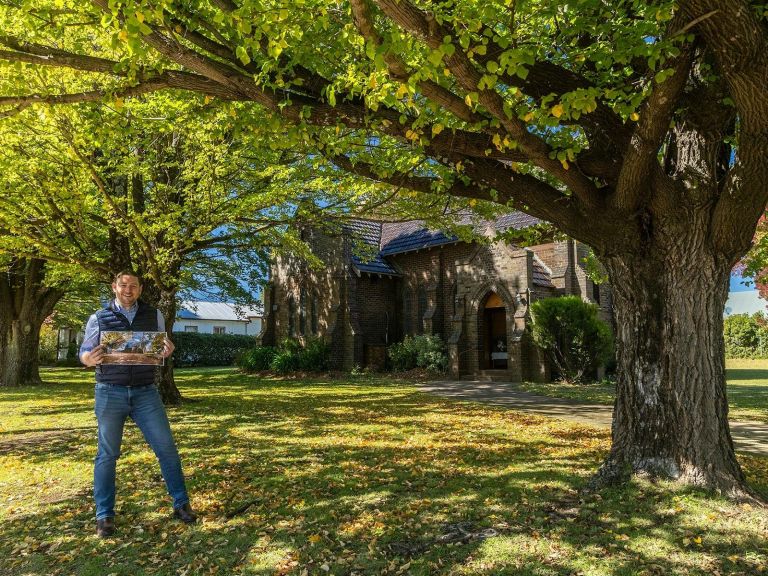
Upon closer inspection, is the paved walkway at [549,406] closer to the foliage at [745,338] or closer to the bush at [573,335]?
the bush at [573,335]

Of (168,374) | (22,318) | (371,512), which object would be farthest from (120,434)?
(22,318)

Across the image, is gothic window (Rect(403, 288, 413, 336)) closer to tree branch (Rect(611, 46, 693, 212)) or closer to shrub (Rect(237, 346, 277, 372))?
shrub (Rect(237, 346, 277, 372))

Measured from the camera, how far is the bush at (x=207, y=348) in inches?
1507

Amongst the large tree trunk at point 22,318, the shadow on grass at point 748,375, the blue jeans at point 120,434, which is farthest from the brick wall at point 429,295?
the blue jeans at point 120,434

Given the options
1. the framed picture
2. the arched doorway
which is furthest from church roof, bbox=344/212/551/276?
the framed picture

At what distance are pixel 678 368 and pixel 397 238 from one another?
2288cm

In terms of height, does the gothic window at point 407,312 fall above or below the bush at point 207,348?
above

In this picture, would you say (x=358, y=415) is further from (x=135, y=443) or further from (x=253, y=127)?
(x=253, y=127)

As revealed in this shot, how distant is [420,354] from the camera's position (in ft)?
76.5

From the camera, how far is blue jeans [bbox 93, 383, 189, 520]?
4641 millimetres

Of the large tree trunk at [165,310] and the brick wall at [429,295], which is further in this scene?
the brick wall at [429,295]

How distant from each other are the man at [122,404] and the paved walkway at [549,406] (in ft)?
24.0

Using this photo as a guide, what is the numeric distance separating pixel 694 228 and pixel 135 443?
25.7 ft

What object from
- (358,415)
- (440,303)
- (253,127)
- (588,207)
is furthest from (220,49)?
(440,303)
